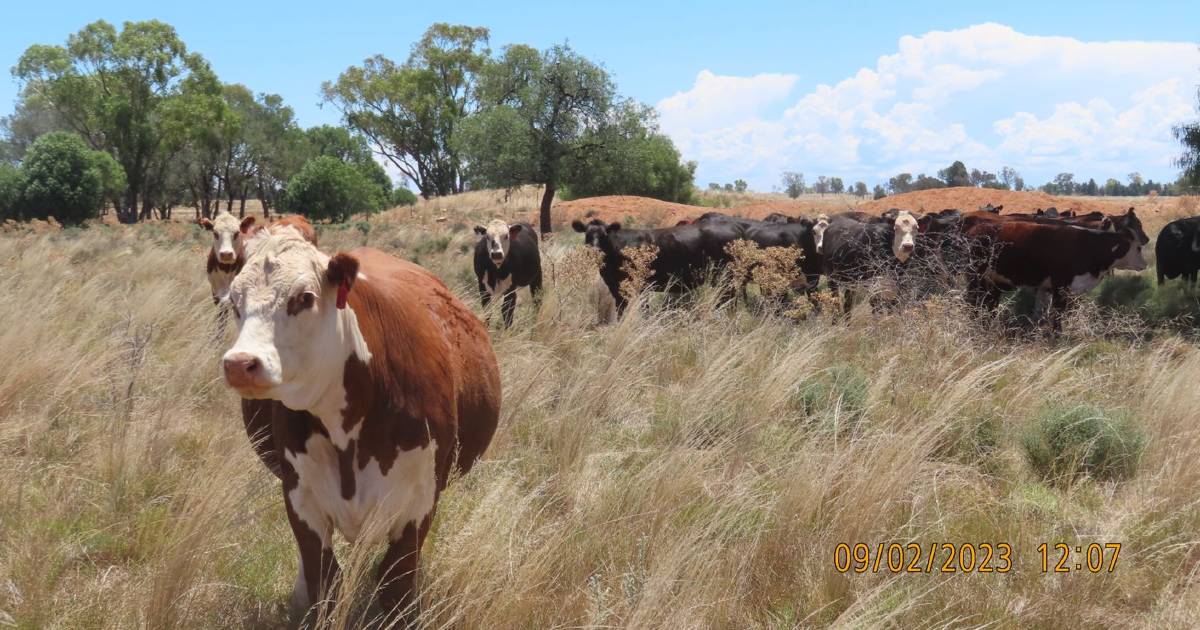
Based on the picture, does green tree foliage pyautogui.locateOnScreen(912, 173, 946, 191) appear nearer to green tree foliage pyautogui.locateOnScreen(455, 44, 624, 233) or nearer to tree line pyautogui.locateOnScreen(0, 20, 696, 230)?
tree line pyautogui.locateOnScreen(0, 20, 696, 230)

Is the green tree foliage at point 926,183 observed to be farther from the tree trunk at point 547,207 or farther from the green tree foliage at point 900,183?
the tree trunk at point 547,207

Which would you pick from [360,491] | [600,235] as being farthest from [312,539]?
[600,235]

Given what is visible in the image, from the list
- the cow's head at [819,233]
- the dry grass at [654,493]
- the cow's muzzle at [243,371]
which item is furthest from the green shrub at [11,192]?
the cow's muzzle at [243,371]

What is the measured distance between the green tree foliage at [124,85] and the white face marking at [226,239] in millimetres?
49290

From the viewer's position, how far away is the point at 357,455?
3.07 m

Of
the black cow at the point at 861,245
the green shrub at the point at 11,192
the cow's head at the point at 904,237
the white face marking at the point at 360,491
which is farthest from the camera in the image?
the green shrub at the point at 11,192

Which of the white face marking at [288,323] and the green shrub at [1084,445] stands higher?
the white face marking at [288,323]

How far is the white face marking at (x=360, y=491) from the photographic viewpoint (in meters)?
3.09

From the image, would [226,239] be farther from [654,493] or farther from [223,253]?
[654,493]

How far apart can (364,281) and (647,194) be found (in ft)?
164

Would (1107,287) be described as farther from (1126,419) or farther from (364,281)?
(364,281)

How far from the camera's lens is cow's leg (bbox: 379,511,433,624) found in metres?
3.25

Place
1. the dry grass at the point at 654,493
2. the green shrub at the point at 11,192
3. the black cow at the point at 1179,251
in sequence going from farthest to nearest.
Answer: the green shrub at the point at 11,192 < the black cow at the point at 1179,251 < the dry grass at the point at 654,493

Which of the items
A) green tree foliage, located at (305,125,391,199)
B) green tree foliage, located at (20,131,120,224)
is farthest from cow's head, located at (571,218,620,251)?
green tree foliage, located at (305,125,391,199)
